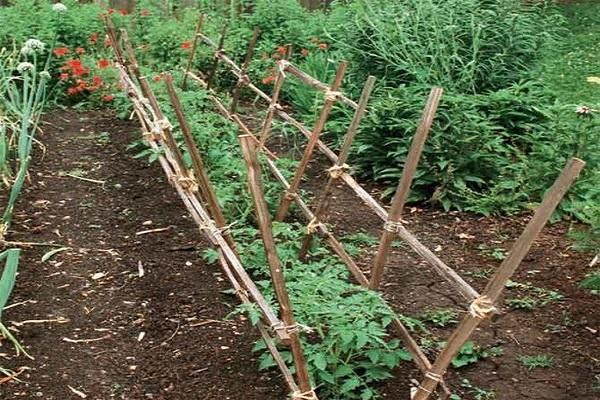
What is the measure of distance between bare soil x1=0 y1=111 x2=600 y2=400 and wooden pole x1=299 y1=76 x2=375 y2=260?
1.37 ft

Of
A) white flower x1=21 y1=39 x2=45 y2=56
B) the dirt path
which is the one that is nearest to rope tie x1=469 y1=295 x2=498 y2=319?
the dirt path

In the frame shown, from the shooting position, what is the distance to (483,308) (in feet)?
7.89

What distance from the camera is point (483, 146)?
17.1 feet

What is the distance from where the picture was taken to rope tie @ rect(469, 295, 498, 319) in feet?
7.88

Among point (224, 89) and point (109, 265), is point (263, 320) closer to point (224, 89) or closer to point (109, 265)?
point (109, 265)

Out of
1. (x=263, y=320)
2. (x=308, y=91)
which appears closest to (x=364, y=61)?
(x=308, y=91)

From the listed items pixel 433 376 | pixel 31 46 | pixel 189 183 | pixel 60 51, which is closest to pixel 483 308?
pixel 433 376

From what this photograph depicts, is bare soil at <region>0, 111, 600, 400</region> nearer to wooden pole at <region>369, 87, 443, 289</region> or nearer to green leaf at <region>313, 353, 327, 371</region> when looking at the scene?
green leaf at <region>313, 353, 327, 371</region>

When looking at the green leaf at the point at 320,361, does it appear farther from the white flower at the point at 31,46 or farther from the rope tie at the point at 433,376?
the white flower at the point at 31,46

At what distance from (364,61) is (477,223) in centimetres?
170

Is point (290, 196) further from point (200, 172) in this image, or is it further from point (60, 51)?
point (60, 51)

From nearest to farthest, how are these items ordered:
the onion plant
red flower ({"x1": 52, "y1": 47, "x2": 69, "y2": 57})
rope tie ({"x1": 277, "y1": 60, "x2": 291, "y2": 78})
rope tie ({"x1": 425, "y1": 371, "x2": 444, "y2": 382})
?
rope tie ({"x1": 425, "y1": 371, "x2": 444, "y2": 382}) < the onion plant < rope tie ({"x1": 277, "y1": 60, "x2": 291, "y2": 78}) < red flower ({"x1": 52, "y1": 47, "x2": 69, "y2": 57})

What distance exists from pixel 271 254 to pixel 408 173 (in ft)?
2.00

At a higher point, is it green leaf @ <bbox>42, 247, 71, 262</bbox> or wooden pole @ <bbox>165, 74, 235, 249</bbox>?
wooden pole @ <bbox>165, 74, 235, 249</bbox>
